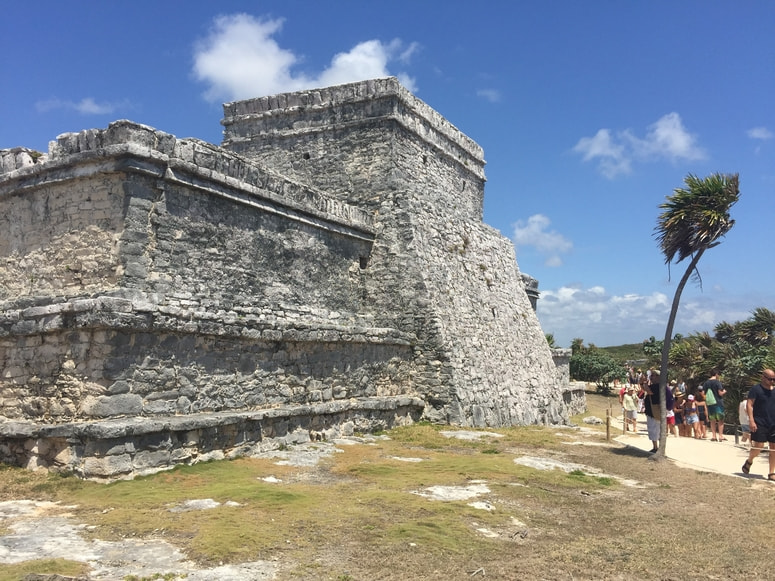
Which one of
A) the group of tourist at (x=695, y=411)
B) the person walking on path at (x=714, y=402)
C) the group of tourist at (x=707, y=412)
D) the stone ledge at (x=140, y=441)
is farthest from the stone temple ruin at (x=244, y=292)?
the person walking on path at (x=714, y=402)

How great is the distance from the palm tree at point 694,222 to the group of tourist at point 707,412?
638 mm

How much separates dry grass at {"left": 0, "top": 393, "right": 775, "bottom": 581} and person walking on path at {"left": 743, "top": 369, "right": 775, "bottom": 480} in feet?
2.00

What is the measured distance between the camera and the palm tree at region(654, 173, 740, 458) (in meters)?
9.84

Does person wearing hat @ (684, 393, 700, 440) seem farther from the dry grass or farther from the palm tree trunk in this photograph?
the dry grass

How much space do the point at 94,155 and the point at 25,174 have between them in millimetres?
1461

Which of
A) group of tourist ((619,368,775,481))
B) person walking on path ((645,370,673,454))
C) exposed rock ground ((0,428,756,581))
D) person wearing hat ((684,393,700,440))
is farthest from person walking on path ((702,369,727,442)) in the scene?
exposed rock ground ((0,428,756,581))

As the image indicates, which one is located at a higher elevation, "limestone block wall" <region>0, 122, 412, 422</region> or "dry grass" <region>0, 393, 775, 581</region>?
"limestone block wall" <region>0, 122, 412, 422</region>

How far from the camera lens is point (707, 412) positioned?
13938mm

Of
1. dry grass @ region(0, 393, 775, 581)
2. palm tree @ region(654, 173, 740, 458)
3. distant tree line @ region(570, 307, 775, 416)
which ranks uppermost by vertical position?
palm tree @ region(654, 173, 740, 458)

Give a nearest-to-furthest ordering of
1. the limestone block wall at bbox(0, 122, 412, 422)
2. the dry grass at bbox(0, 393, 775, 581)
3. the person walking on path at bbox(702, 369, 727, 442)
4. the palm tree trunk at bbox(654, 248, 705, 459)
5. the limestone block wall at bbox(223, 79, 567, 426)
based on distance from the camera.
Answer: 1. the dry grass at bbox(0, 393, 775, 581)
2. the limestone block wall at bbox(0, 122, 412, 422)
3. the palm tree trunk at bbox(654, 248, 705, 459)
4. the limestone block wall at bbox(223, 79, 567, 426)
5. the person walking on path at bbox(702, 369, 727, 442)

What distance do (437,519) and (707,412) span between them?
1078cm

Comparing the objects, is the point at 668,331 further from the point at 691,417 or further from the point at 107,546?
the point at 107,546

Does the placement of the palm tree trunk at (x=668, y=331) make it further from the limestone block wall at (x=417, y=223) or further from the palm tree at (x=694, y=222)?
the limestone block wall at (x=417, y=223)

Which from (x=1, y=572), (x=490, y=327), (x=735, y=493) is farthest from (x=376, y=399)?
(x=1, y=572)
